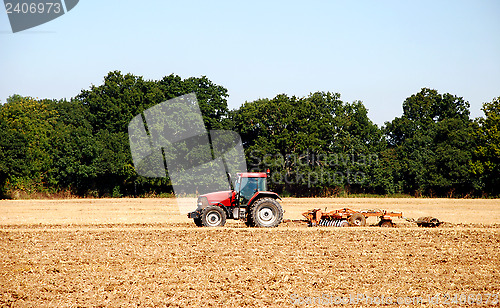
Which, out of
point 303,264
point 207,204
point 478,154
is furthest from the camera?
point 478,154

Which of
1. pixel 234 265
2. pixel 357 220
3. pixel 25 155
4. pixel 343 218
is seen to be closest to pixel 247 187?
pixel 343 218

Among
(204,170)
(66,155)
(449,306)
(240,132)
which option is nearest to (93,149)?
(66,155)

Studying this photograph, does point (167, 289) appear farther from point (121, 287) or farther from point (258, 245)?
→ point (258, 245)

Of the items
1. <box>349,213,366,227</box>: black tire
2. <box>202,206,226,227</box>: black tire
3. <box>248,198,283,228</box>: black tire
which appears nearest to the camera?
<box>248,198,283,228</box>: black tire

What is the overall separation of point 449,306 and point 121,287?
6952mm

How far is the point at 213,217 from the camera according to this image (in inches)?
909

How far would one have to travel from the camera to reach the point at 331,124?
68.3m

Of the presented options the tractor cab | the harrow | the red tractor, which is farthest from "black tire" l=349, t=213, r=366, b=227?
the tractor cab

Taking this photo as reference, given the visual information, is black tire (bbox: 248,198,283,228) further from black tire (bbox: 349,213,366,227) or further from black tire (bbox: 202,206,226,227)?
black tire (bbox: 349,213,366,227)

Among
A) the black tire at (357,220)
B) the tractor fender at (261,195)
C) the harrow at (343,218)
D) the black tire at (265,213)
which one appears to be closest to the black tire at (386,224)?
the harrow at (343,218)

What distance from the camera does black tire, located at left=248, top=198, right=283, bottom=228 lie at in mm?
22375

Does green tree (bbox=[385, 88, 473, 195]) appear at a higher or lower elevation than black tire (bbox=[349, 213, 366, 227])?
higher

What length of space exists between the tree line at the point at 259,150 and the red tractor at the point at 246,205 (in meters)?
35.3

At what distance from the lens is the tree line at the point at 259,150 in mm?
58156
